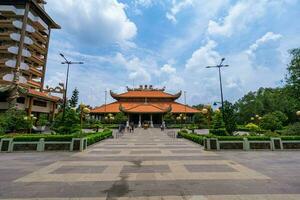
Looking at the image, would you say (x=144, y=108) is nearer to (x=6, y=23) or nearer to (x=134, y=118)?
(x=134, y=118)

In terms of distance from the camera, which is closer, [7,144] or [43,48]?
[7,144]

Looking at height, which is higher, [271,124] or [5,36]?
[5,36]

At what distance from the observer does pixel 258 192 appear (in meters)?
5.96

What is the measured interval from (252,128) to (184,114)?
2416 centimetres

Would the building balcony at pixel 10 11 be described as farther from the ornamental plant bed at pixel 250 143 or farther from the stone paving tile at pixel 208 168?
the stone paving tile at pixel 208 168

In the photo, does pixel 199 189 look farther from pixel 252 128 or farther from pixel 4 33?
pixel 4 33

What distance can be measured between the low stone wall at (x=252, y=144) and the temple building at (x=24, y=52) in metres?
32.5

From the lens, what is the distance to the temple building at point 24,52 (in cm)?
3772

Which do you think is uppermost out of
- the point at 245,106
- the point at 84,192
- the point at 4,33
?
the point at 4,33

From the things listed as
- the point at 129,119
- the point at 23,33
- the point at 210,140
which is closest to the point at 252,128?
the point at 210,140

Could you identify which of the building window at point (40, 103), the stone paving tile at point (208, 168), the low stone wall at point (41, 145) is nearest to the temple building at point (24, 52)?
the building window at point (40, 103)

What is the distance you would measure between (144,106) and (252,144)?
3782 cm

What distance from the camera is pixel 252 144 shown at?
15.2m

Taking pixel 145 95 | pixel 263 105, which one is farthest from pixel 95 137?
pixel 263 105
